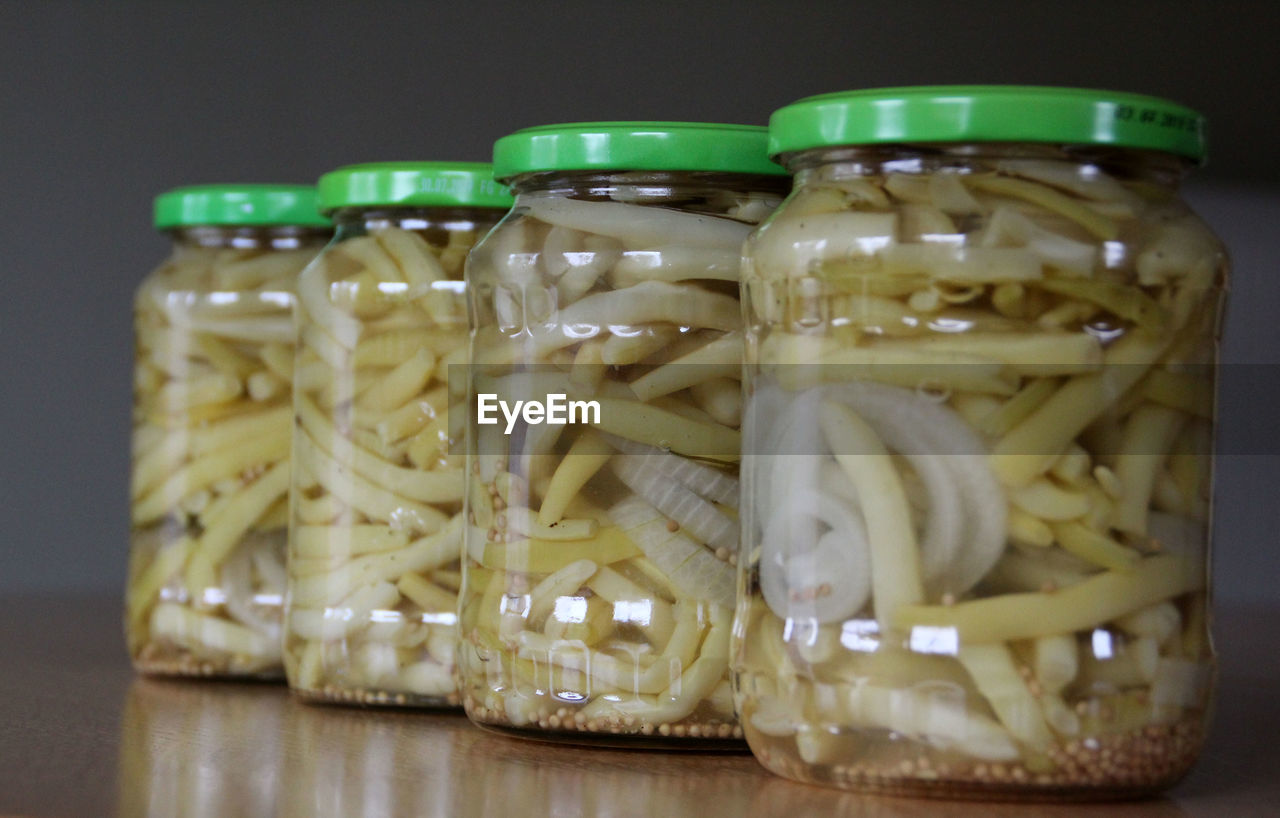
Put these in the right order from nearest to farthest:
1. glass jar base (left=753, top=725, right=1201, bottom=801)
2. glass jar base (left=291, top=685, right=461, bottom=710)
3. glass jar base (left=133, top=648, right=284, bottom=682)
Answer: glass jar base (left=753, top=725, right=1201, bottom=801) < glass jar base (left=291, top=685, right=461, bottom=710) < glass jar base (left=133, top=648, right=284, bottom=682)

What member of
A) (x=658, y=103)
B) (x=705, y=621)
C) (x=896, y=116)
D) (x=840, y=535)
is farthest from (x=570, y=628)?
(x=658, y=103)

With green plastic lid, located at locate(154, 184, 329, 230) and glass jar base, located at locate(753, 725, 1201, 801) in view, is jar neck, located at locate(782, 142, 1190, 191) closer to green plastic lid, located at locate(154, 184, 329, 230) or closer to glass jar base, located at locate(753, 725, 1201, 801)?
glass jar base, located at locate(753, 725, 1201, 801)

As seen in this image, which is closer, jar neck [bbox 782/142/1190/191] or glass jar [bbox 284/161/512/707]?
jar neck [bbox 782/142/1190/191]

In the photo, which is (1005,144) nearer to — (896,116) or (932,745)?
(896,116)

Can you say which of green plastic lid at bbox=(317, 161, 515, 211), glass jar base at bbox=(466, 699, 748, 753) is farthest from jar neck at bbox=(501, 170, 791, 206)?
glass jar base at bbox=(466, 699, 748, 753)

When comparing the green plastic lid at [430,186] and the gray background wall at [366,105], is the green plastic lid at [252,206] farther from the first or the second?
the gray background wall at [366,105]

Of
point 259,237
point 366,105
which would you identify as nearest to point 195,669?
point 259,237
